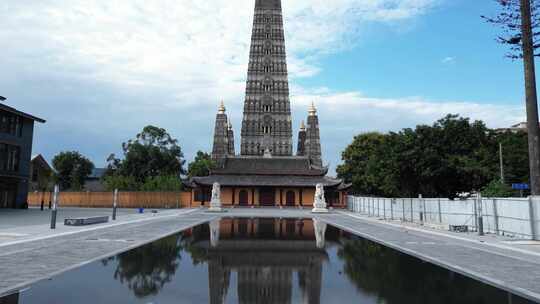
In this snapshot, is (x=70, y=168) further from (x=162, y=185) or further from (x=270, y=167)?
(x=270, y=167)

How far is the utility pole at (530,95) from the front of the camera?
16828 mm

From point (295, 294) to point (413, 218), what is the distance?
870 inches

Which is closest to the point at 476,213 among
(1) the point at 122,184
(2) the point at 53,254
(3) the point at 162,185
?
(2) the point at 53,254

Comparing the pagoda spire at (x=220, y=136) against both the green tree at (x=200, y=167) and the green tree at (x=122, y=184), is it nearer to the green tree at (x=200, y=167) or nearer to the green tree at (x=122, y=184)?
the green tree at (x=200, y=167)

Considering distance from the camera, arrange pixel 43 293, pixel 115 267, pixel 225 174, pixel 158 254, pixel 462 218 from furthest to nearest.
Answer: pixel 225 174 < pixel 462 218 < pixel 158 254 < pixel 115 267 < pixel 43 293

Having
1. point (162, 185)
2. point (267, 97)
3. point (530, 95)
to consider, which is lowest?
point (162, 185)

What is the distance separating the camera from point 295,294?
6844 mm

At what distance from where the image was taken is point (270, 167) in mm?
58938

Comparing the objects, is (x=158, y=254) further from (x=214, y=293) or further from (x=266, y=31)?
(x=266, y=31)

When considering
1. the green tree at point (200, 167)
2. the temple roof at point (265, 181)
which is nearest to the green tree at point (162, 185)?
the temple roof at point (265, 181)

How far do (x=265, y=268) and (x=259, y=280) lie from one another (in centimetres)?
128

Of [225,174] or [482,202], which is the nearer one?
[482,202]

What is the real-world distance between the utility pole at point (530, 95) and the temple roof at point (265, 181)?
35.9m

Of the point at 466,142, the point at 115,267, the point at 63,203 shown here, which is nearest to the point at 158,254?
the point at 115,267
